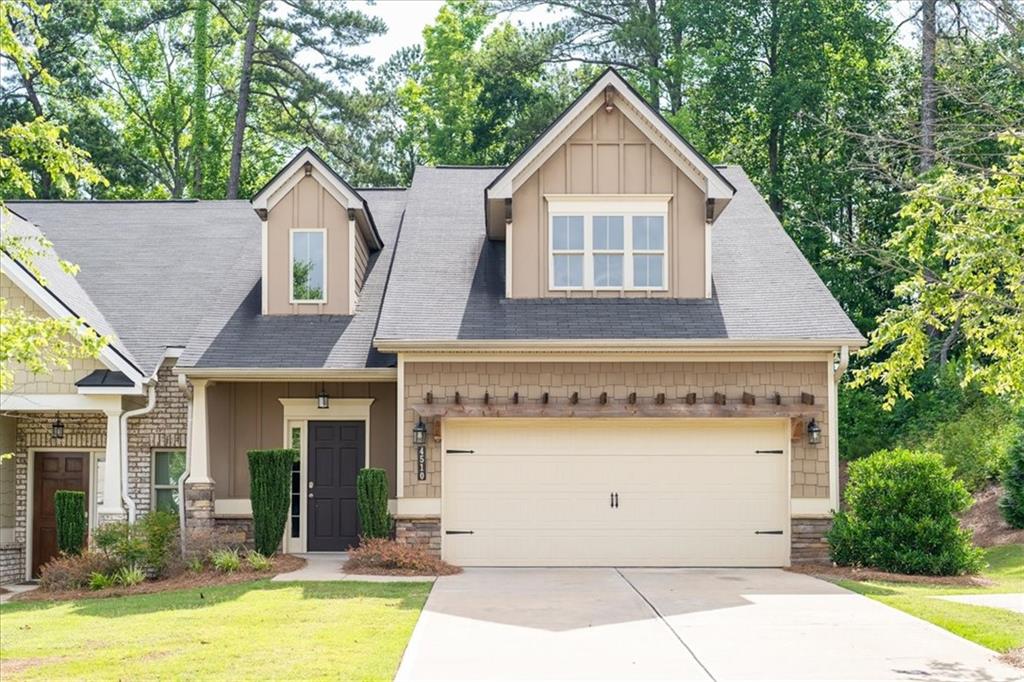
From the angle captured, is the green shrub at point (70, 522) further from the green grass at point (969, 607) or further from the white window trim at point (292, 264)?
the green grass at point (969, 607)

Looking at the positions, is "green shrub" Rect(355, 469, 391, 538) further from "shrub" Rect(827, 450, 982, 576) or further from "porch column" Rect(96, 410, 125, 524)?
"shrub" Rect(827, 450, 982, 576)

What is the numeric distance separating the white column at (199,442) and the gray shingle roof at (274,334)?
1.63 ft

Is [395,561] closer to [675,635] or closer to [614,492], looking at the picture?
[614,492]

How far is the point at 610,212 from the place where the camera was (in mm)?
17234

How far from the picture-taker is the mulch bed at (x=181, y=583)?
1447 cm

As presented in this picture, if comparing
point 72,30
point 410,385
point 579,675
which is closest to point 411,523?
point 410,385

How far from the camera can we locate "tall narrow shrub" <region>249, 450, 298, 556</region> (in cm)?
1592

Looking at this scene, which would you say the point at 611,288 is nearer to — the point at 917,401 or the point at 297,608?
the point at 297,608

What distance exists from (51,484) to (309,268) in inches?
215

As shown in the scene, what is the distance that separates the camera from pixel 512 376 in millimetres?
15953

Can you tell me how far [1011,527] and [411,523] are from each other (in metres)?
10.5

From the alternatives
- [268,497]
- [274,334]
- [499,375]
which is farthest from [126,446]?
[499,375]

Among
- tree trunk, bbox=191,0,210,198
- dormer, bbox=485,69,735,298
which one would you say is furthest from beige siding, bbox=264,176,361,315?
tree trunk, bbox=191,0,210,198

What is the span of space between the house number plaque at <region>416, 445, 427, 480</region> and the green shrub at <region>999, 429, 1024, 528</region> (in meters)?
9.92
